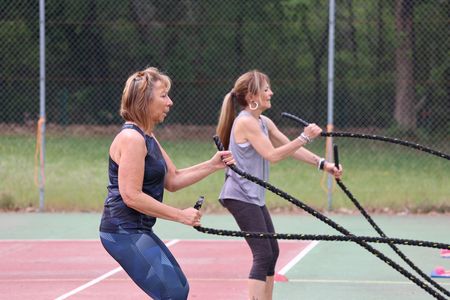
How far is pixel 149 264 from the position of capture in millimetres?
5480

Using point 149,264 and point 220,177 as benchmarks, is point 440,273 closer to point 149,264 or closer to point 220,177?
point 149,264

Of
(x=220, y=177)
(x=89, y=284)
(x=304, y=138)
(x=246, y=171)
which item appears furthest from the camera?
(x=220, y=177)

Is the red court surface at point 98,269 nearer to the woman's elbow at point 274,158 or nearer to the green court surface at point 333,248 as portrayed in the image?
the green court surface at point 333,248

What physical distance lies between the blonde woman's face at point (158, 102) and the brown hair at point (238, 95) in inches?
66.8

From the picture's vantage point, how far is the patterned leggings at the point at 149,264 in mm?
5465

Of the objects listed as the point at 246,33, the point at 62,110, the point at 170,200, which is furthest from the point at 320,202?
the point at 62,110

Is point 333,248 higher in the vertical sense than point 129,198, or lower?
lower

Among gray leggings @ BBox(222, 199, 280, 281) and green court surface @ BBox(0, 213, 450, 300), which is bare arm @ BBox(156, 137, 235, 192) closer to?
gray leggings @ BBox(222, 199, 280, 281)

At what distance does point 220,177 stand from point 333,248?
16.7ft

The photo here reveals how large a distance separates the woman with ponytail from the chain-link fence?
6.70 metres

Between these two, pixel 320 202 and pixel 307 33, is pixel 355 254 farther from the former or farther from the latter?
pixel 307 33

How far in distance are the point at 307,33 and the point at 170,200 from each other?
5.21 metres

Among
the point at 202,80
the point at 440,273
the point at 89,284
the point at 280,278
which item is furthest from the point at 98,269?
the point at 202,80

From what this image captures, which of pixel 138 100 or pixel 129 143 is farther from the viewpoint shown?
pixel 138 100
